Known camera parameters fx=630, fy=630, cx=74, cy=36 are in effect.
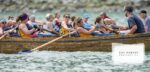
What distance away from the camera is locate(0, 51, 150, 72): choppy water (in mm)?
21484

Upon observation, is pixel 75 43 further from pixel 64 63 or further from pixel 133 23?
pixel 64 63

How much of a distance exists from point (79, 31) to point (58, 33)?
1093mm

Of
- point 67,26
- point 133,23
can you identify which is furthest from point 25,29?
point 133,23

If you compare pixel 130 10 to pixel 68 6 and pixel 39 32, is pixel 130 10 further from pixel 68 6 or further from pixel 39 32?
pixel 68 6

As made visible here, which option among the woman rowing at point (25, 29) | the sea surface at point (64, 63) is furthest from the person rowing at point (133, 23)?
the woman rowing at point (25, 29)

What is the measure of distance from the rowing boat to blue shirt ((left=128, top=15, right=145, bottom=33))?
1.51 ft

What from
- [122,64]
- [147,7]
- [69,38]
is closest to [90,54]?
[69,38]

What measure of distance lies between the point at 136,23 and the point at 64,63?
395 cm

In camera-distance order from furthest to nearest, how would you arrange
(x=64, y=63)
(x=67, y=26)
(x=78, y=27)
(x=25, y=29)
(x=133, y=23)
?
(x=67, y=26) < (x=78, y=27) < (x=25, y=29) < (x=133, y=23) < (x=64, y=63)

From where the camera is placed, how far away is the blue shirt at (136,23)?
2498cm

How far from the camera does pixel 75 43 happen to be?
25812mm

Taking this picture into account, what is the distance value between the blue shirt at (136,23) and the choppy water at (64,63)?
1.28 m

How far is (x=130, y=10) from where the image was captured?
2462 cm

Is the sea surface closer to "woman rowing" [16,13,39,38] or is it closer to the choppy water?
the choppy water
